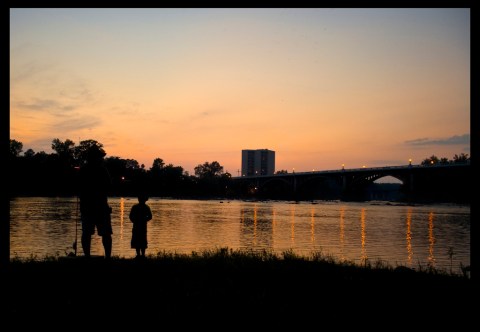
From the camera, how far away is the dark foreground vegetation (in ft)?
21.5

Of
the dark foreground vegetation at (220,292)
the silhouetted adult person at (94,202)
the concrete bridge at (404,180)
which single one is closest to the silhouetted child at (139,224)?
the silhouetted adult person at (94,202)

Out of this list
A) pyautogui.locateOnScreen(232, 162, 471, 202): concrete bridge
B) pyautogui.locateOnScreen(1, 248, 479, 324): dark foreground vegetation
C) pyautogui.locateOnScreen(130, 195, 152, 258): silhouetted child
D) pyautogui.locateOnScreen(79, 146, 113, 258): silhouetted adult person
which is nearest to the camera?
pyautogui.locateOnScreen(1, 248, 479, 324): dark foreground vegetation

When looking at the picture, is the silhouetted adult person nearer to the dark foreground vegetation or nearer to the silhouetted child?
the dark foreground vegetation

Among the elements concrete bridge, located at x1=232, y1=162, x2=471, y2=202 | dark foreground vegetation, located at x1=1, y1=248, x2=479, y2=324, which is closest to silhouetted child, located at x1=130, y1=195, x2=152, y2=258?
dark foreground vegetation, located at x1=1, y1=248, x2=479, y2=324

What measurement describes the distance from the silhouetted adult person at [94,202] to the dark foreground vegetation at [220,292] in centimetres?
57

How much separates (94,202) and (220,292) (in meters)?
4.75

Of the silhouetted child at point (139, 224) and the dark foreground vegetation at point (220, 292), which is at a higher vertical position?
the silhouetted child at point (139, 224)

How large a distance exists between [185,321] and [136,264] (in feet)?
14.7

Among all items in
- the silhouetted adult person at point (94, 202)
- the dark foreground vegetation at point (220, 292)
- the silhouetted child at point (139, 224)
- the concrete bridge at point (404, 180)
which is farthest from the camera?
the concrete bridge at point (404, 180)

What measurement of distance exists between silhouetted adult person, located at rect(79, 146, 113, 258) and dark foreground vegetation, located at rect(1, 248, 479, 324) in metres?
0.57

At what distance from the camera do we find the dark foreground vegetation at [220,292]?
656 cm

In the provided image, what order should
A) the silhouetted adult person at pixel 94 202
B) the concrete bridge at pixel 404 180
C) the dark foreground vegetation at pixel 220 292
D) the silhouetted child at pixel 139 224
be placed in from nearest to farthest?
1. the dark foreground vegetation at pixel 220 292
2. the silhouetted adult person at pixel 94 202
3. the silhouetted child at pixel 139 224
4. the concrete bridge at pixel 404 180

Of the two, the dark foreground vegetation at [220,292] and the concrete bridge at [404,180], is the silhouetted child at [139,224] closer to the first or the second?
the dark foreground vegetation at [220,292]

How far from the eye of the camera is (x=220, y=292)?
7.67 m
